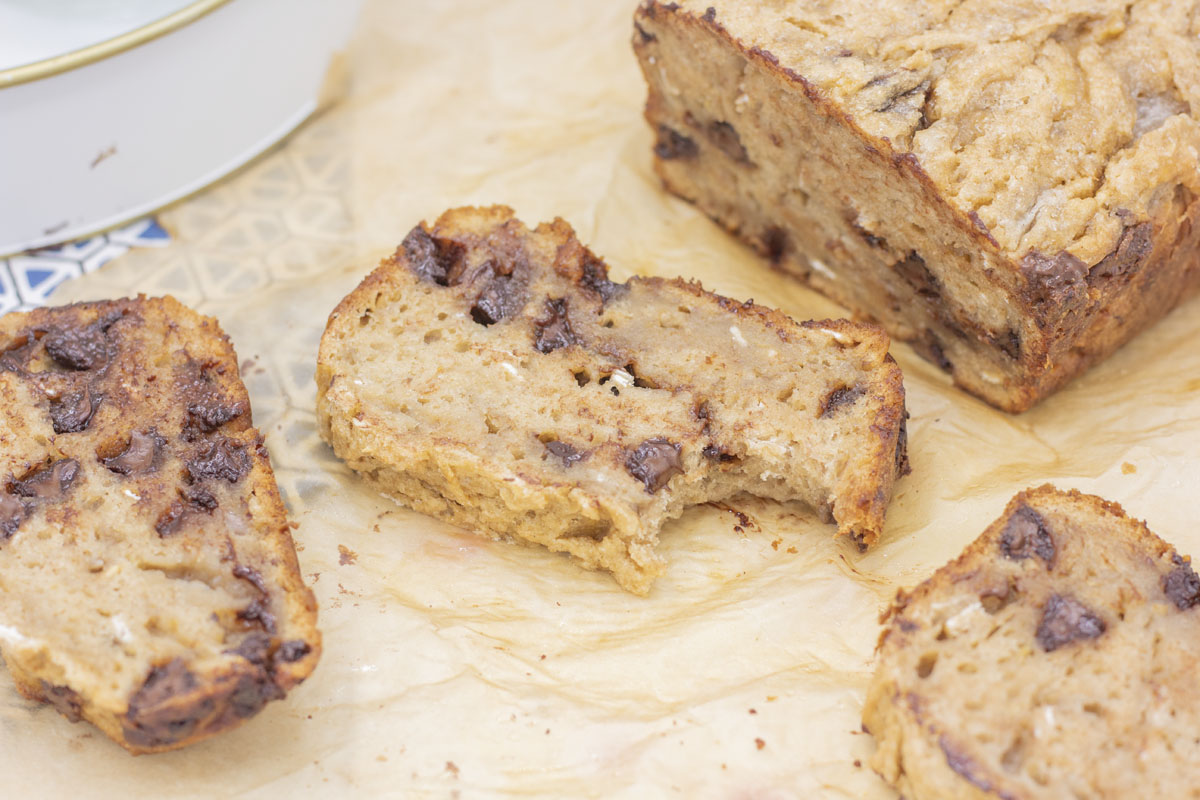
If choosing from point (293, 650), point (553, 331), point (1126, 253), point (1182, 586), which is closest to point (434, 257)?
point (553, 331)

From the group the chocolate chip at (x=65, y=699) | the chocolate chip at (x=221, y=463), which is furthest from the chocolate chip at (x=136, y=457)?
the chocolate chip at (x=65, y=699)

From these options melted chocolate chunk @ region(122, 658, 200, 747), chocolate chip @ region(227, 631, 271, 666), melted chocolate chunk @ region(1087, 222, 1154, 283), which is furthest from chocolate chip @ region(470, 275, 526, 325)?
melted chocolate chunk @ region(1087, 222, 1154, 283)

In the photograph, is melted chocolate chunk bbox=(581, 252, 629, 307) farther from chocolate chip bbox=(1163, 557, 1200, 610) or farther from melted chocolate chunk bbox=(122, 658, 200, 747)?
chocolate chip bbox=(1163, 557, 1200, 610)

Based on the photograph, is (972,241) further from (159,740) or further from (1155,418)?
(159,740)

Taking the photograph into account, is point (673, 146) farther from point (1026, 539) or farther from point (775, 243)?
point (1026, 539)

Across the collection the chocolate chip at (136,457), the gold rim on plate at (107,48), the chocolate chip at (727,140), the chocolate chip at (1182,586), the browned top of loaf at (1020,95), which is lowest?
the chocolate chip at (136,457)

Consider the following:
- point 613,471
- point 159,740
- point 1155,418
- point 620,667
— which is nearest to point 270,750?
point 159,740

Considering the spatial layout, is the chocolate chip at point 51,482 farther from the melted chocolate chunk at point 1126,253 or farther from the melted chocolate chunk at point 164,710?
the melted chocolate chunk at point 1126,253
